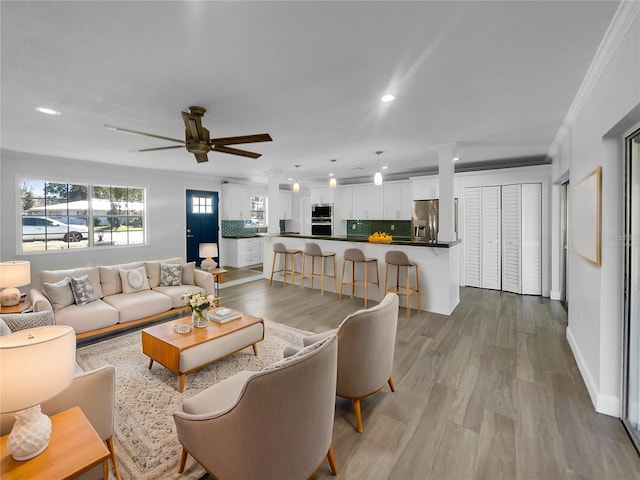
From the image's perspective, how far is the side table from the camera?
117cm

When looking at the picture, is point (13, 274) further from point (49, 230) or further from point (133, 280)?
point (49, 230)

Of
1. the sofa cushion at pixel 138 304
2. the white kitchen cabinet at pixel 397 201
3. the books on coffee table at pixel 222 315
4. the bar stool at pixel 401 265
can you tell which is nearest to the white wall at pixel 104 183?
the sofa cushion at pixel 138 304

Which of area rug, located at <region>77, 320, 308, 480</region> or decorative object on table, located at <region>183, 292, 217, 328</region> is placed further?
decorative object on table, located at <region>183, 292, 217, 328</region>

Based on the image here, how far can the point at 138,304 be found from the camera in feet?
12.6

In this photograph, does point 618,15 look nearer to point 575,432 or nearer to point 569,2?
point 569,2

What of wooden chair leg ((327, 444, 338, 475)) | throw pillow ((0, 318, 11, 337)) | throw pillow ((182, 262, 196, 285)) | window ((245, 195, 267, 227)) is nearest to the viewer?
wooden chair leg ((327, 444, 338, 475))

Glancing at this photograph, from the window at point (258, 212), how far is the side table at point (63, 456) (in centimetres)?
781

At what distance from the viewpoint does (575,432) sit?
2041 mm

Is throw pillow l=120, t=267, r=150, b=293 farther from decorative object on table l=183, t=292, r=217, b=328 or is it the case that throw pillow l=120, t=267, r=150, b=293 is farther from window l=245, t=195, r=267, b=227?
window l=245, t=195, r=267, b=227

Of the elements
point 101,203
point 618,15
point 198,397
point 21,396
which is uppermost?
point 618,15

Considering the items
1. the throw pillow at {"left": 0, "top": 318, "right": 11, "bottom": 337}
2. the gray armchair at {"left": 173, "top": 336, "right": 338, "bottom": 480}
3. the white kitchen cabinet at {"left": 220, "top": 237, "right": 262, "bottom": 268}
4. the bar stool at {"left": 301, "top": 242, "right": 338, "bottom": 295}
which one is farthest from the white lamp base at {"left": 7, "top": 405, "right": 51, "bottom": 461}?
the white kitchen cabinet at {"left": 220, "top": 237, "right": 262, "bottom": 268}

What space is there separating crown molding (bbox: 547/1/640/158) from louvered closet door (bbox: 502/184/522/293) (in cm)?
254

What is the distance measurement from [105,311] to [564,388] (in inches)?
187

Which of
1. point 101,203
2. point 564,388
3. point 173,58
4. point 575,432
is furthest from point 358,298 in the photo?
point 101,203
